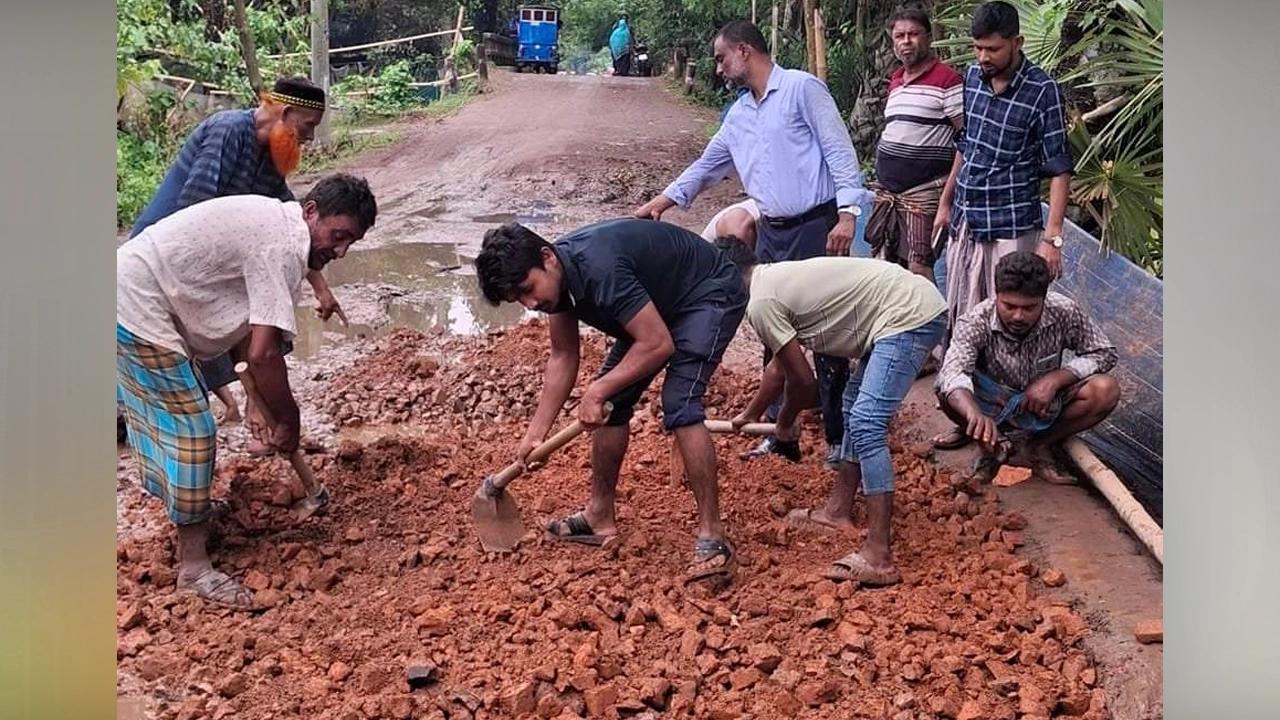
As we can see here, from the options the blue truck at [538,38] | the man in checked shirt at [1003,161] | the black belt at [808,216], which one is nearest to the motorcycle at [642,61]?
the blue truck at [538,38]

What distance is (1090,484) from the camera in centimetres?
363

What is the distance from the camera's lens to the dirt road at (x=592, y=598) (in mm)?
2660

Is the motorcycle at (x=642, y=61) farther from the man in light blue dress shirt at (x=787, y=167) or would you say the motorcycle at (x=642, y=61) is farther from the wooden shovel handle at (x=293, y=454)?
the wooden shovel handle at (x=293, y=454)

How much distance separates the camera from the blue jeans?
10.3 feet

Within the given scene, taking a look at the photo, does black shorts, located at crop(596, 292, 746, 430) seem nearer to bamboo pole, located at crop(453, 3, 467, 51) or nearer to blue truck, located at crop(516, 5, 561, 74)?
blue truck, located at crop(516, 5, 561, 74)

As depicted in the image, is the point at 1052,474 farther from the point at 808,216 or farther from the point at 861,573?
the point at 808,216

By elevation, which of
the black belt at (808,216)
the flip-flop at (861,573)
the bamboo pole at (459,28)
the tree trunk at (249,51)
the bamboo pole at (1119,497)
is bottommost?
the flip-flop at (861,573)

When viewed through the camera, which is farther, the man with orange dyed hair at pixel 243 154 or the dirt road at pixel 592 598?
the man with orange dyed hair at pixel 243 154

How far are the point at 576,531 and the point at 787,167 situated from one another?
1.40m

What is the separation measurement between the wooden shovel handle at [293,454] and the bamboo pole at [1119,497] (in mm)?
2243

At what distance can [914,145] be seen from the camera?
4309 millimetres
